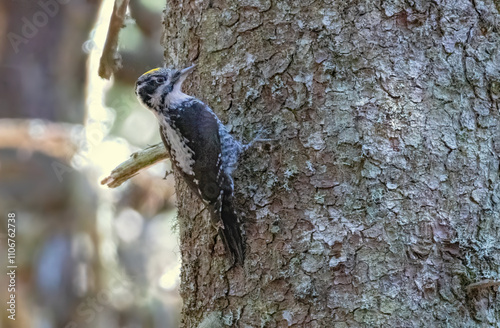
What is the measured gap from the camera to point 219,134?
2082mm

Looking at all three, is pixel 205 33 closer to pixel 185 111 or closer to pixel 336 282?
pixel 185 111

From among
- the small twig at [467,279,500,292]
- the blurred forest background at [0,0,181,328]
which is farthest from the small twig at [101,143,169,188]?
the blurred forest background at [0,0,181,328]

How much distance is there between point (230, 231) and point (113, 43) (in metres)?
1.45

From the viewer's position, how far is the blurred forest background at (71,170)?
5.21 m

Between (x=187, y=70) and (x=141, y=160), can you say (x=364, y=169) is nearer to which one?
(x=187, y=70)

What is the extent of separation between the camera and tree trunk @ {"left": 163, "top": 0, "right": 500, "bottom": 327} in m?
1.63

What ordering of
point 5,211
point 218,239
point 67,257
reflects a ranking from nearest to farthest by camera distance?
point 218,239 → point 5,211 → point 67,257

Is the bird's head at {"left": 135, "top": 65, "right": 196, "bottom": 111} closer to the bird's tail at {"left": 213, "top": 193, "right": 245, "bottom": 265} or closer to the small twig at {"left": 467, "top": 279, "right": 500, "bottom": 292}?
the bird's tail at {"left": 213, "top": 193, "right": 245, "bottom": 265}

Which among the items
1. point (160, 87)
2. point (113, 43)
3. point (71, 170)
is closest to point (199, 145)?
point (160, 87)

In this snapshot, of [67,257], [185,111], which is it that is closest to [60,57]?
[67,257]

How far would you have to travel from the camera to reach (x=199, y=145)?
2.30 metres

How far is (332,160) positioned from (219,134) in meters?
0.56

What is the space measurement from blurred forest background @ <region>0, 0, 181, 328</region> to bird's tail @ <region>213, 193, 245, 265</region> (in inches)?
131

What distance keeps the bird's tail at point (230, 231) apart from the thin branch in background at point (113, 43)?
129cm
